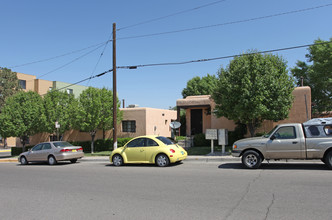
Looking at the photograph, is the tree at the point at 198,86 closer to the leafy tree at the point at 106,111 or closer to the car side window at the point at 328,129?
the leafy tree at the point at 106,111

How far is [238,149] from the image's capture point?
10602mm

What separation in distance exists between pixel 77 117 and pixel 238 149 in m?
14.4

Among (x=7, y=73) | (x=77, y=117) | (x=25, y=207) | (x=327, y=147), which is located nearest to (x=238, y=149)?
(x=327, y=147)

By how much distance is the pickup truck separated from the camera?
9.57 meters

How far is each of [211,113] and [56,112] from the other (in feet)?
45.7

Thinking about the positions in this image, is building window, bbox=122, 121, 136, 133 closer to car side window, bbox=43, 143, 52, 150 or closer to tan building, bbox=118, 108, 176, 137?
tan building, bbox=118, 108, 176, 137

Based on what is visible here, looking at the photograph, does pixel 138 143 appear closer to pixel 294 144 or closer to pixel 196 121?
pixel 294 144

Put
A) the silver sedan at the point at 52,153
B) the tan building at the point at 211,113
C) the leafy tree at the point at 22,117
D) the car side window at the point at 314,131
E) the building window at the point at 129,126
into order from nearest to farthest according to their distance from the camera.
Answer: the car side window at the point at 314,131
the silver sedan at the point at 52,153
the tan building at the point at 211,113
the leafy tree at the point at 22,117
the building window at the point at 129,126

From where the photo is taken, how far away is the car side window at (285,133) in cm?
1002

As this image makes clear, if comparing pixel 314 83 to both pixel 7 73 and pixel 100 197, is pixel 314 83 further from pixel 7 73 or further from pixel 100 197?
pixel 7 73

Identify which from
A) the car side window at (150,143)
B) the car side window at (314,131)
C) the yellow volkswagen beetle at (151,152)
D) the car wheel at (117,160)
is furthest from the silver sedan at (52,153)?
the car side window at (314,131)

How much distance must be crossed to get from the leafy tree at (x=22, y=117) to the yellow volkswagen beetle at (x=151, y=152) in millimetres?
13756

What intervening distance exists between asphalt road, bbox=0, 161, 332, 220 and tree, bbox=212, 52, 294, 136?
5947mm

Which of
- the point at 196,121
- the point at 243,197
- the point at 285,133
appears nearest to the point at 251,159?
the point at 285,133
